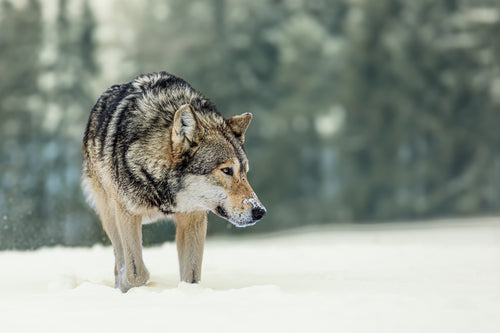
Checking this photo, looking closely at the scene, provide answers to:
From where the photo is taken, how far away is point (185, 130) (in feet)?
15.0

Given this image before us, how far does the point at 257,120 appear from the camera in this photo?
18.1 metres

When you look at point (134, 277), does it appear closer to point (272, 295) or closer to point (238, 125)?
point (272, 295)

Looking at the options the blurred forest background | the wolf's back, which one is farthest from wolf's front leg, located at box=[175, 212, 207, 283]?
the blurred forest background

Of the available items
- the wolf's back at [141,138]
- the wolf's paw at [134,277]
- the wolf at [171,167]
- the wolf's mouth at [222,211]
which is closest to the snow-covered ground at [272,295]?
the wolf's paw at [134,277]

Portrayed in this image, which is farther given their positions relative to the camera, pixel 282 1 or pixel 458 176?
pixel 282 1

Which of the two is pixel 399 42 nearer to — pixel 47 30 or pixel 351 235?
pixel 351 235

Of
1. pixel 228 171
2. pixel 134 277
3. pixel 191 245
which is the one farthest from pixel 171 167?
pixel 134 277

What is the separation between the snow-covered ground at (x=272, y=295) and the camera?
3391 mm

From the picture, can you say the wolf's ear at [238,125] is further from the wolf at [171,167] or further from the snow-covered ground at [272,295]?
the snow-covered ground at [272,295]

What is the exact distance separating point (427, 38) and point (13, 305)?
16218 millimetres

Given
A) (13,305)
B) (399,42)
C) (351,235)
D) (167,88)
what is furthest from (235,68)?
(13,305)

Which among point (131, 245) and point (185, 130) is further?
point (131, 245)

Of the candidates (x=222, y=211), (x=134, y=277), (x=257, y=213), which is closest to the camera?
(x=257, y=213)

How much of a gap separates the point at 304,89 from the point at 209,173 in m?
14.5
